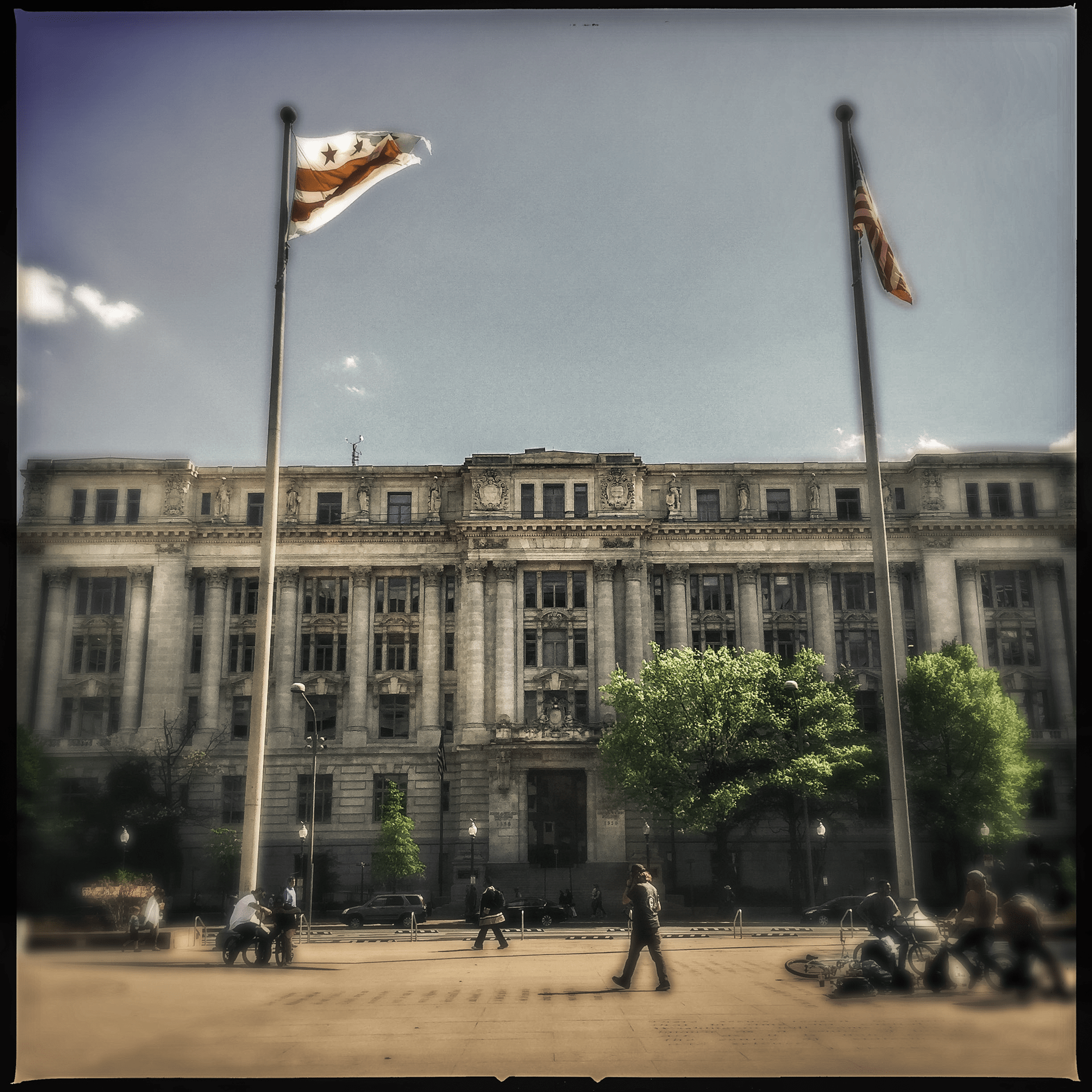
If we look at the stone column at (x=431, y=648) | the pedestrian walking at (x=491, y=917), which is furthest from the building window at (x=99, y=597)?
the pedestrian walking at (x=491, y=917)

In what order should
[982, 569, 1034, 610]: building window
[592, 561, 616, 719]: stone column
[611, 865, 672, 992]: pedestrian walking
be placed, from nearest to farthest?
1. [611, 865, 672, 992]: pedestrian walking
2. [982, 569, 1034, 610]: building window
3. [592, 561, 616, 719]: stone column

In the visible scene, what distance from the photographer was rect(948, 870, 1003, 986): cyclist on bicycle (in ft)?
46.1

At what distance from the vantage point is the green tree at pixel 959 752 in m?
46.5

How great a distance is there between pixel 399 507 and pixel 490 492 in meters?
6.71

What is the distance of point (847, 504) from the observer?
65.2m

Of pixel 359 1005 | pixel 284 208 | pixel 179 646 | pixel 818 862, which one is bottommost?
pixel 818 862

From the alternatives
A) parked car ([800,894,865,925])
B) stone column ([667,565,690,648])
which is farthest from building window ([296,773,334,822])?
parked car ([800,894,865,925])

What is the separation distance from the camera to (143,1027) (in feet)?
42.6

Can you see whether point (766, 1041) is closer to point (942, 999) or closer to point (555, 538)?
point (942, 999)

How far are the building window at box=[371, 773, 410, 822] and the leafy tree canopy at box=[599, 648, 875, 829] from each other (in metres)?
16.3

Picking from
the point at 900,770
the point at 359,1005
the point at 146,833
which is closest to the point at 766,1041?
the point at 359,1005

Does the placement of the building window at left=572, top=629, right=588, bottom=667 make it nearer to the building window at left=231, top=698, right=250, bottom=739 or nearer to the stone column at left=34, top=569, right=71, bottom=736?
the building window at left=231, top=698, right=250, bottom=739

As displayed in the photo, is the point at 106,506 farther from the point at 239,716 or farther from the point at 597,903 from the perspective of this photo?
the point at 597,903

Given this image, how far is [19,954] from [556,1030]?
314 inches
